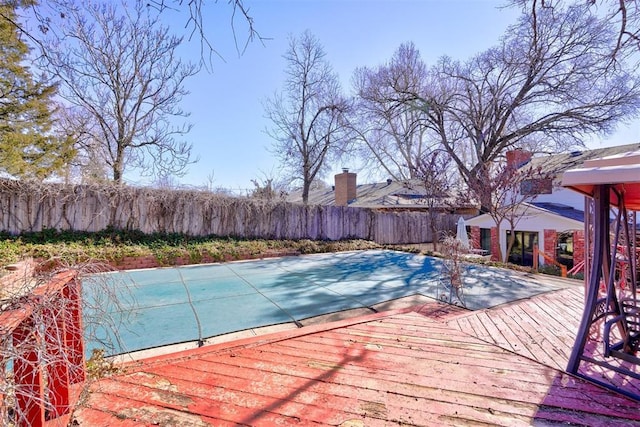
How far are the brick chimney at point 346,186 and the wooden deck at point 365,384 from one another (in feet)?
57.9

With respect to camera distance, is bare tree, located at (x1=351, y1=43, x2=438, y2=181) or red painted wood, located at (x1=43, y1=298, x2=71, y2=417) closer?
red painted wood, located at (x1=43, y1=298, x2=71, y2=417)

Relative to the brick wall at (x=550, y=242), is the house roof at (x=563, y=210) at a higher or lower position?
higher

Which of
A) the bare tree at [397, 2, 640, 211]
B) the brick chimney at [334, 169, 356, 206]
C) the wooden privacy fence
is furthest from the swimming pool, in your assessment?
the brick chimney at [334, 169, 356, 206]

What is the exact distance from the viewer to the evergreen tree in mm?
10070

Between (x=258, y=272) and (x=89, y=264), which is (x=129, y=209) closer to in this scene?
(x=258, y=272)

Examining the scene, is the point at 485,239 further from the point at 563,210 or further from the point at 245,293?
the point at 245,293

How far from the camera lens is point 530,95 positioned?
13.5m

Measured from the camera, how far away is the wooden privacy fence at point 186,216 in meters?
7.53

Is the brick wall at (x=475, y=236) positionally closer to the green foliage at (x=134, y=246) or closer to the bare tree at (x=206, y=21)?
the green foliage at (x=134, y=246)

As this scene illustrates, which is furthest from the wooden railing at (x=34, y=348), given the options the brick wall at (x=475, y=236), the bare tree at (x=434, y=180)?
the brick wall at (x=475, y=236)

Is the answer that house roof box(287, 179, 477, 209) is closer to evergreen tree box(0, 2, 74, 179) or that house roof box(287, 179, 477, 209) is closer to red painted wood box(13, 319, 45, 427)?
evergreen tree box(0, 2, 74, 179)

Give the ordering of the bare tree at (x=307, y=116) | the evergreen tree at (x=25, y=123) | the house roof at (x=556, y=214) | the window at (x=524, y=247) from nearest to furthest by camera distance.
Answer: the evergreen tree at (x=25, y=123)
the house roof at (x=556, y=214)
the window at (x=524, y=247)
the bare tree at (x=307, y=116)

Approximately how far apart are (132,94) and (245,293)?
12831mm

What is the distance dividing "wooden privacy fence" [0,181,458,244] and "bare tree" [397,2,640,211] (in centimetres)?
413
